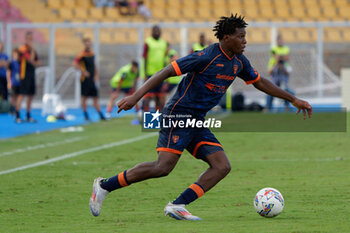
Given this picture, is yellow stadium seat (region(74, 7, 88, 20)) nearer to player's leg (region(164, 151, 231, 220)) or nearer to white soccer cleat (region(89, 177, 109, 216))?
white soccer cleat (region(89, 177, 109, 216))

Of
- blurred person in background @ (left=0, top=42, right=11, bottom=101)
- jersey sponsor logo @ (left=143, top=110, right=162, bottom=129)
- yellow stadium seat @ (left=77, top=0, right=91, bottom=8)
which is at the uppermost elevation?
jersey sponsor logo @ (left=143, top=110, right=162, bottom=129)

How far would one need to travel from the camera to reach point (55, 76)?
84.4 ft

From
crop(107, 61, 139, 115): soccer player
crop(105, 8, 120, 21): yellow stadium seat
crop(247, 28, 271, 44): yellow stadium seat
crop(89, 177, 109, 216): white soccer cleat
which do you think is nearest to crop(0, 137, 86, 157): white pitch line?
crop(89, 177, 109, 216): white soccer cleat

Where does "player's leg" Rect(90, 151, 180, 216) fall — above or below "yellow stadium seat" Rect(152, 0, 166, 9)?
below

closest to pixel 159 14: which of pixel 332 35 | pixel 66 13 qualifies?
pixel 66 13

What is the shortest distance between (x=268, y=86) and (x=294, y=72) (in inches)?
795

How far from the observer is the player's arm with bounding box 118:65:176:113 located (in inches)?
220

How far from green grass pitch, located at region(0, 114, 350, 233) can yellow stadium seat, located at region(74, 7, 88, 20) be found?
1761 centimetres

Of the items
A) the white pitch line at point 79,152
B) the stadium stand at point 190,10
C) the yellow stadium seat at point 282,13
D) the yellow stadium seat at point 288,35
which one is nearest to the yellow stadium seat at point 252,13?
the stadium stand at point 190,10

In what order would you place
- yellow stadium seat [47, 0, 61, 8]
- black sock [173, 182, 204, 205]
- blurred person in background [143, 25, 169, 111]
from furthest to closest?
1. yellow stadium seat [47, 0, 61, 8]
2. blurred person in background [143, 25, 169, 111]
3. black sock [173, 182, 204, 205]

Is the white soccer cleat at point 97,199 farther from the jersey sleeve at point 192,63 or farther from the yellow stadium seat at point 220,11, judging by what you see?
the yellow stadium seat at point 220,11

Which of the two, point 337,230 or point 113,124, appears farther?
point 113,124

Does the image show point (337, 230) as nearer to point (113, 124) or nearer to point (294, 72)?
point (113, 124)

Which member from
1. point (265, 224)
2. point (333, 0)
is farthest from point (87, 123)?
point (333, 0)
